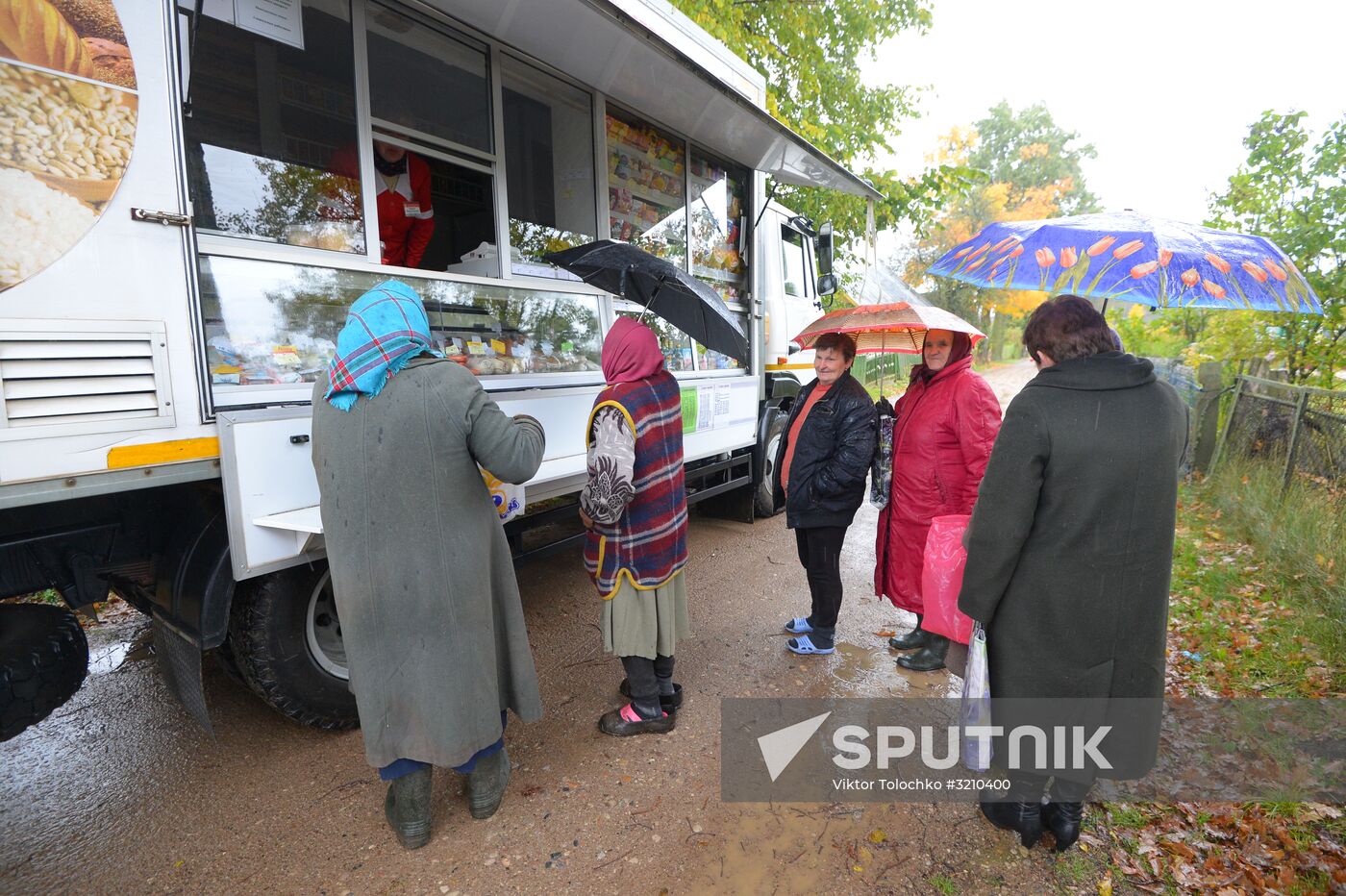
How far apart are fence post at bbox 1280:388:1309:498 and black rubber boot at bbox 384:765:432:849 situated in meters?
6.46

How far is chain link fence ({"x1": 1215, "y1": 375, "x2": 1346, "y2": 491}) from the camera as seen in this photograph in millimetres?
4879

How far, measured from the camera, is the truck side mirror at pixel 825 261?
20.0 ft

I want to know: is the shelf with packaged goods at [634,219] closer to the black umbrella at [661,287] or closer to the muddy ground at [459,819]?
the black umbrella at [661,287]

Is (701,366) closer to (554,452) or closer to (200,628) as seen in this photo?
(554,452)

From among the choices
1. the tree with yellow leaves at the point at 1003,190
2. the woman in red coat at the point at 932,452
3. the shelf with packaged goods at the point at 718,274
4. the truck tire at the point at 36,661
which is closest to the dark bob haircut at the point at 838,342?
the woman in red coat at the point at 932,452

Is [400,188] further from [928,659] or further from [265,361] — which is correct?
[928,659]

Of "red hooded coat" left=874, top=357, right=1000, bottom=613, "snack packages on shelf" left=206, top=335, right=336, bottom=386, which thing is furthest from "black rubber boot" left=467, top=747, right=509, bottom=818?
"red hooded coat" left=874, top=357, right=1000, bottom=613

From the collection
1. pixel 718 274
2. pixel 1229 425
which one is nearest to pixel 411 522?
pixel 718 274

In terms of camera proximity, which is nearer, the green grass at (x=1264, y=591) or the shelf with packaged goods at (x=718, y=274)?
the green grass at (x=1264, y=591)

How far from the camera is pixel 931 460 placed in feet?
9.82

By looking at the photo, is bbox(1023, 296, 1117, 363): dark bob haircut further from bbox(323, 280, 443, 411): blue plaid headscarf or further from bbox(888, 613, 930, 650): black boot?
bbox(888, 613, 930, 650): black boot

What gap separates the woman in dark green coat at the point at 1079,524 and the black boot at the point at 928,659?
1372 millimetres

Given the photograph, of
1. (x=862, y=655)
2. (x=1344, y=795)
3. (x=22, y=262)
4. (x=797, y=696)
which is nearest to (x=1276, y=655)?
(x=1344, y=795)

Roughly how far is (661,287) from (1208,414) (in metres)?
7.42
